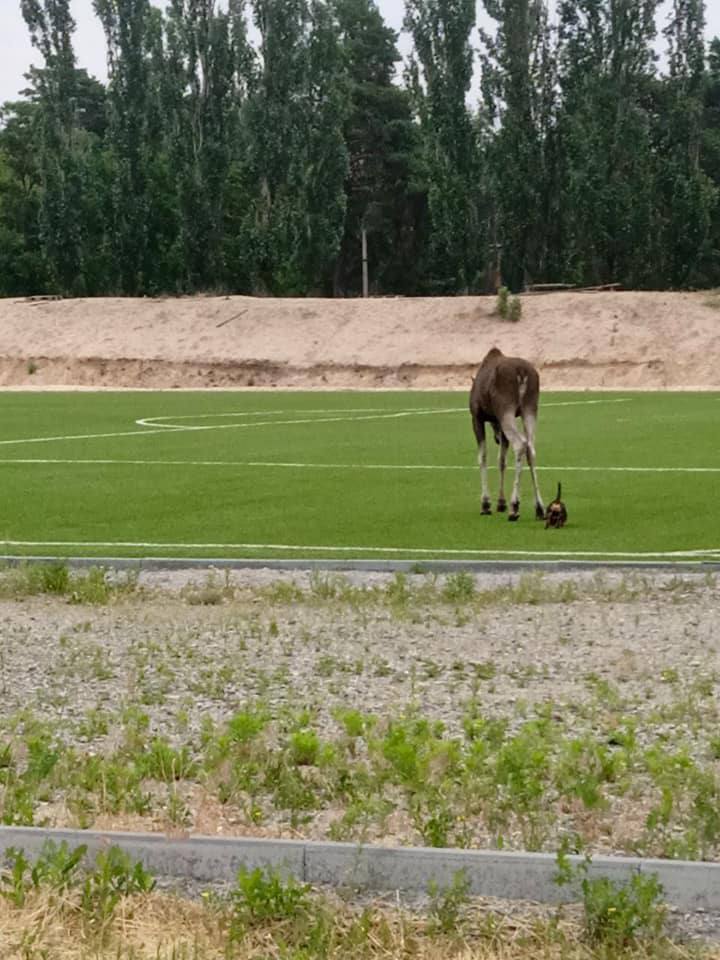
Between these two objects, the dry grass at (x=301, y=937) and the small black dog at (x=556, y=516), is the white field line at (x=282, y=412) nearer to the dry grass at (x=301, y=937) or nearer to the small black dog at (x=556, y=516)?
the small black dog at (x=556, y=516)

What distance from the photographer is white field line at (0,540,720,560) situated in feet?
53.4

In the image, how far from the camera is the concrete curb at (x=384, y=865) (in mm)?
5883

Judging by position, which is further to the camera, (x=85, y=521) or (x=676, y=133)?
(x=676, y=133)

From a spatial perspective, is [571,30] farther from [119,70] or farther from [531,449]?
[531,449]

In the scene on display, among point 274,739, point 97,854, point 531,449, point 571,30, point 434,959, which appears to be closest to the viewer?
point 434,959

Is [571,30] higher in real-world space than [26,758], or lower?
higher

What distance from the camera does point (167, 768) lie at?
7727mm

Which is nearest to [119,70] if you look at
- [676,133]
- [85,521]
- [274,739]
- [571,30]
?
[571,30]

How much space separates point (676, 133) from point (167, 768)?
74.0 metres

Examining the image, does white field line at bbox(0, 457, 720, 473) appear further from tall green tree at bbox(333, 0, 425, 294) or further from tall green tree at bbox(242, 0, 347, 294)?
tall green tree at bbox(333, 0, 425, 294)

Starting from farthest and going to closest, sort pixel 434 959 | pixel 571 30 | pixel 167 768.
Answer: pixel 571 30 → pixel 167 768 → pixel 434 959

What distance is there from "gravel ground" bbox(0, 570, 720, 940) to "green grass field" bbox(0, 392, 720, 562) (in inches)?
103

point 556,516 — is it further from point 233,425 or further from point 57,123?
point 57,123

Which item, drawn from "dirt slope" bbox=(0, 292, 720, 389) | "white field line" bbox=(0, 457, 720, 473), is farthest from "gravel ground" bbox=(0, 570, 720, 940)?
"dirt slope" bbox=(0, 292, 720, 389)
